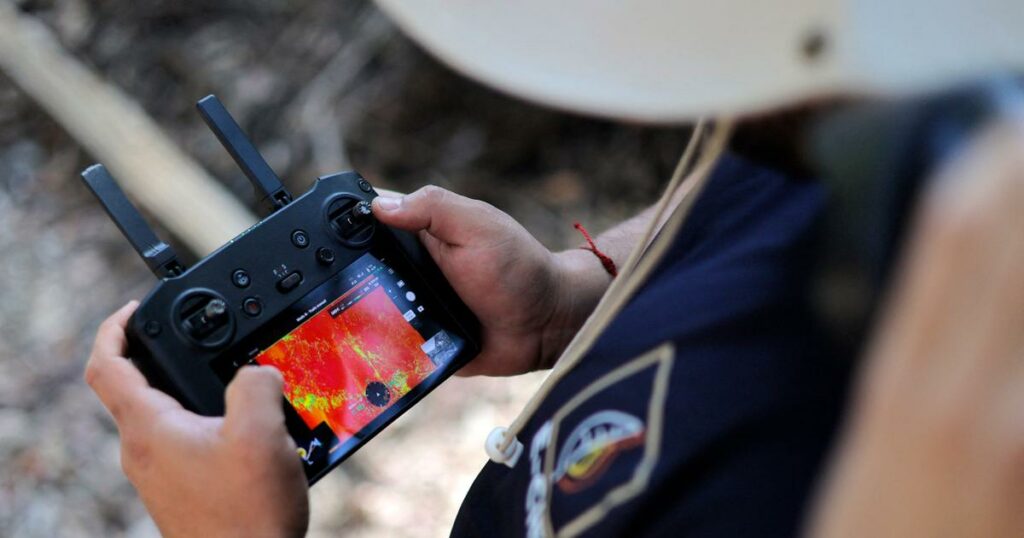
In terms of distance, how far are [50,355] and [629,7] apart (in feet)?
4.52

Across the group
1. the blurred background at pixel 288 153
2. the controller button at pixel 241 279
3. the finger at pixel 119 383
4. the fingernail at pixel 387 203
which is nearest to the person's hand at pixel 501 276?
the fingernail at pixel 387 203

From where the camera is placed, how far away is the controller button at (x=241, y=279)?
0.76 metres

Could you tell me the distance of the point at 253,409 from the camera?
59 cm

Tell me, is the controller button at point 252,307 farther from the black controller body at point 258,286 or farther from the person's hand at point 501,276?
the person's hand at point 501,276

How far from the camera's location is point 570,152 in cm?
178

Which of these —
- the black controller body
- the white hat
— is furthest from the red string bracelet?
the white hat

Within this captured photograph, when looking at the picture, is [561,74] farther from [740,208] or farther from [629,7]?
[740,208]

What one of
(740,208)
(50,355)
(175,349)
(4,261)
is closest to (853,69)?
(740,208)

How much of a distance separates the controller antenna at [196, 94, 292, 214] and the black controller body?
27 mm

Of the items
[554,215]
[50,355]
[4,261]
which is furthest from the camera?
[554,215]

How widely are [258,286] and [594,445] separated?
35 cm

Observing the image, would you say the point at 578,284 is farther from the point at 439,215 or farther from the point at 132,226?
the point at 132,226

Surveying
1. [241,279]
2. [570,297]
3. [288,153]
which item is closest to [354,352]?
[241,279]

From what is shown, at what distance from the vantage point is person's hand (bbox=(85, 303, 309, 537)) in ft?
1.94
